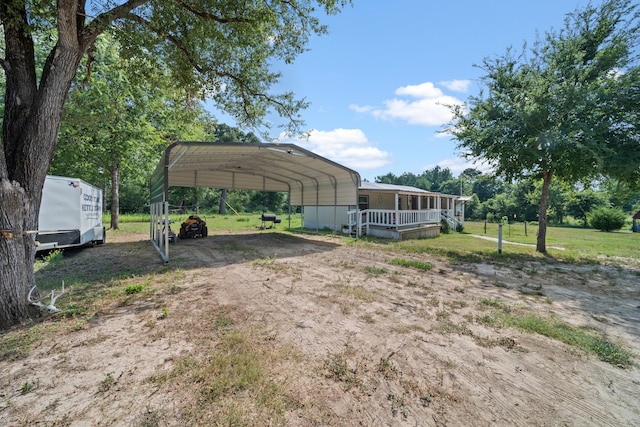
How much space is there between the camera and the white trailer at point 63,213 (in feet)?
24.6

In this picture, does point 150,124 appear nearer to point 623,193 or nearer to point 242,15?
point 242,15

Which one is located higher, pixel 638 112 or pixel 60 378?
pixel 638 112

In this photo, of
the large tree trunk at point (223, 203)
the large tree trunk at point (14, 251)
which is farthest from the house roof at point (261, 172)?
the large tree trunk at point (223, 203)

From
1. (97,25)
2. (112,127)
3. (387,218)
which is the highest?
(112,127)

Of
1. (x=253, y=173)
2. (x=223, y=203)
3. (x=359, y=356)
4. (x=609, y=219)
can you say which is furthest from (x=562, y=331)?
(x=223, y=203)

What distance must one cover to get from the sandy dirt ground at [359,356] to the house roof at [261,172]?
4947mm

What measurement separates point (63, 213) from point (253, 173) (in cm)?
940

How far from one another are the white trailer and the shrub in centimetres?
3971

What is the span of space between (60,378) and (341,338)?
8.89 ft

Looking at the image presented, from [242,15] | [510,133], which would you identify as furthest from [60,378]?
[510,133]

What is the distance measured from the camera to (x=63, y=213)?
786 centimetres

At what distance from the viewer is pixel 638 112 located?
26.4 feet

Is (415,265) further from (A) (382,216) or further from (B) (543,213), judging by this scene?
(A) (382,216)

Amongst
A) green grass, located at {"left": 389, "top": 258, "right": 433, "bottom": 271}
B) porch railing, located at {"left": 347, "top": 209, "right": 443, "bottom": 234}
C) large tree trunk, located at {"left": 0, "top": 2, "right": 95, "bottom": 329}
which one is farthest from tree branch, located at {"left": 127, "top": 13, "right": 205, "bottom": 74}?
porch railing, located at {"left": 347, "top": 209, "right": 443, "bottom": 234}
